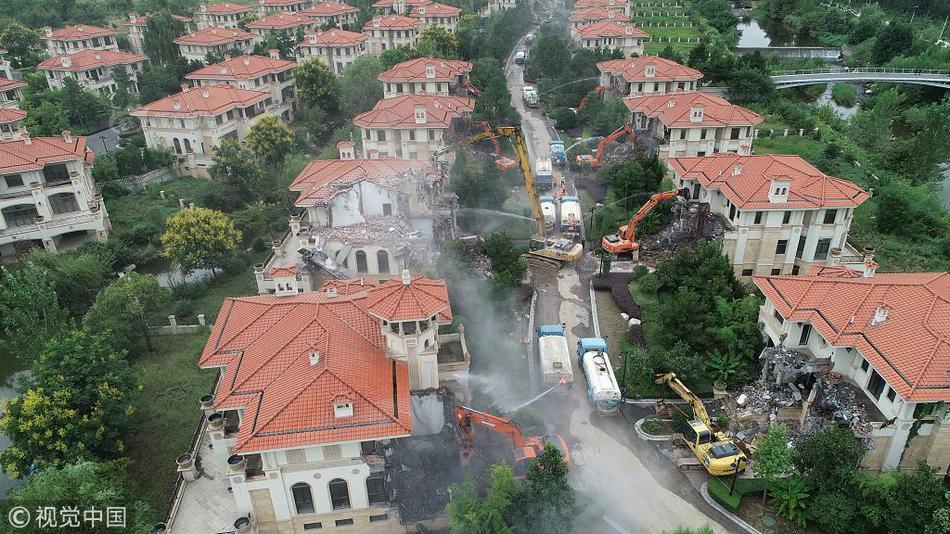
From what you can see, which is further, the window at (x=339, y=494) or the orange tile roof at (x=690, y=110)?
the orange tile roof at (x=690, y=110)

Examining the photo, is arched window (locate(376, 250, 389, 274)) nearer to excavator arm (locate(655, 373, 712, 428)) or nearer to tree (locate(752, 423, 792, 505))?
excavator arm (locate(655, 373, 712, 428))

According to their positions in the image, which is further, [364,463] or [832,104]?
[832,104]

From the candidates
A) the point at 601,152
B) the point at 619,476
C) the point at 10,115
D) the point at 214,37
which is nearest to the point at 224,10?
the point at 214,37

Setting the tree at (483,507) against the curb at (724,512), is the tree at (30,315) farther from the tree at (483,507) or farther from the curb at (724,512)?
the curb at (724,512)

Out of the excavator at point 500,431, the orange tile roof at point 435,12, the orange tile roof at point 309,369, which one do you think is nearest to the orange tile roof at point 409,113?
the orange tile roof at point 309,369

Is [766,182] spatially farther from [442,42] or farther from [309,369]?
[442,42]

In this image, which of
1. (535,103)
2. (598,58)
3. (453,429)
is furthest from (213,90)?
(453,429)

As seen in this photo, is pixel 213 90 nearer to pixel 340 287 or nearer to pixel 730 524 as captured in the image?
pixel 340 287

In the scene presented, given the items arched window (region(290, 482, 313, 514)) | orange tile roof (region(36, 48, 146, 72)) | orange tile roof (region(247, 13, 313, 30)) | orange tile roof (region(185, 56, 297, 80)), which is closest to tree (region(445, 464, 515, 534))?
arched window (region(290, 482, 313, 514))
